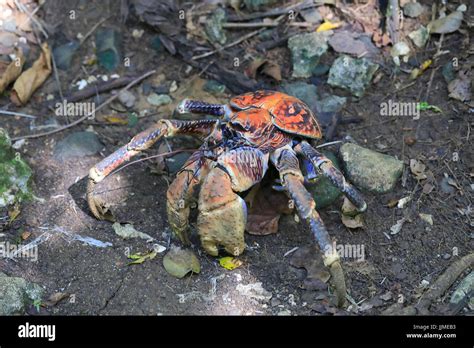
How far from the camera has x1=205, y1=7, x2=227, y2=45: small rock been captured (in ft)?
20.4

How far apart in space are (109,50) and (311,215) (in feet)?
9.75

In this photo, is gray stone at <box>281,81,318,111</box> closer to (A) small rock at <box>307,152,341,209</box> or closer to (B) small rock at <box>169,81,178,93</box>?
(A) small rock at <box>307,152,341,209</box>

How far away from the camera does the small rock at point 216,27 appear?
20.4 ft

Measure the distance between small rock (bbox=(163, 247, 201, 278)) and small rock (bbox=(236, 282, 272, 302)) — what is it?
344 millimetres

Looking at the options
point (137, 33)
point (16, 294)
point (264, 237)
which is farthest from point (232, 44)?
point (16, 294)

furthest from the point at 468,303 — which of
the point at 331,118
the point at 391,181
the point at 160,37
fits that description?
the point at 160,37

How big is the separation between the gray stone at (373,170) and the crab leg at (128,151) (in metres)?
1.31

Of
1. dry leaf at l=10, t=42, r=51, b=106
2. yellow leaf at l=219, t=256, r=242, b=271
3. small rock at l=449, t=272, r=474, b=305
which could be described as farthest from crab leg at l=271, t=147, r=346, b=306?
dry leaf at l=10, t=42, r=51, b=106

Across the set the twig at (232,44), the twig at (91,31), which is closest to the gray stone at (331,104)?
Result: the twig at (232,44)

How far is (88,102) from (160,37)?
3.09 feet

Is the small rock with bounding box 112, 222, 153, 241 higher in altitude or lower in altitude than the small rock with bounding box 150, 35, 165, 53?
lower

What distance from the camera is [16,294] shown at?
168 inches

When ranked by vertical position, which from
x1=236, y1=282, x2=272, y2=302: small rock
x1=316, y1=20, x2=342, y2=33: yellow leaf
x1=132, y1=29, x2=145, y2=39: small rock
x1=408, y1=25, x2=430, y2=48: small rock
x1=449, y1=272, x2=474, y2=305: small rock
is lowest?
x1=236, y1=282, x2=272, y2=302: small rock

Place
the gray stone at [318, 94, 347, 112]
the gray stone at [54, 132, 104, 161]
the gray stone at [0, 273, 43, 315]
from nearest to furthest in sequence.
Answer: the gray stone at [0, 273, 43, 315] < the gray stone at [54, 132, 104, 161] < the gray stone at [318, 94, 347, 112]
